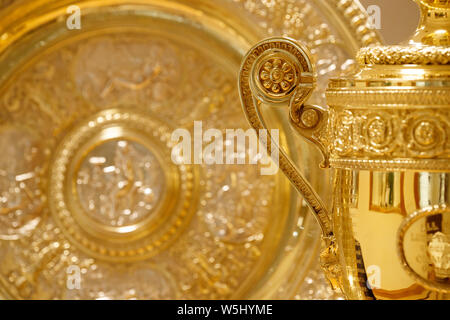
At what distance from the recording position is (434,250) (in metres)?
0.73

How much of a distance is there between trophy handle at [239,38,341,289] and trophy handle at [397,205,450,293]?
88 mm

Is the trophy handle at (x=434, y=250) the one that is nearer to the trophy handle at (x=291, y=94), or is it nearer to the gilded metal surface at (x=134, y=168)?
the trophy handle at (x=291, y=94)

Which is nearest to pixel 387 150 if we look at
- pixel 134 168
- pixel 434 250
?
pixel 434 250

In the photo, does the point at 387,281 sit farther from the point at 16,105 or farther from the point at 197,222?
the point at 16,105

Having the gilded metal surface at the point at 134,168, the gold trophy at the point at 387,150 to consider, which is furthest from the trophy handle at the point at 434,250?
the gilded metal surface at the point at 134,168

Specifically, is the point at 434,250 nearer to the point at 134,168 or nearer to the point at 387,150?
the point at 387,150

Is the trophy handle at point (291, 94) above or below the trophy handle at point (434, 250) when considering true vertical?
above

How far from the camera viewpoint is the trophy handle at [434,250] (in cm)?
72

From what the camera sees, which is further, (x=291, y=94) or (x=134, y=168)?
(x=134, y=168)

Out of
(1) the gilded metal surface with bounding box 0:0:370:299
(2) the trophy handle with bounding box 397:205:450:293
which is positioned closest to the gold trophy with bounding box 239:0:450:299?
(2) the trophy handle with bounding box 397:205:450:293

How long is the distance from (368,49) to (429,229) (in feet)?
0.64

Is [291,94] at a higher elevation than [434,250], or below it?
higher

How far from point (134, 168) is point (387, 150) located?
0.52 m
